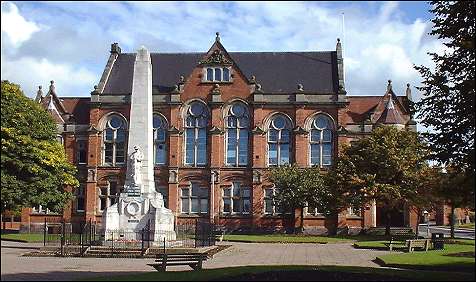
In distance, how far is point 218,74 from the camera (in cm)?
6241

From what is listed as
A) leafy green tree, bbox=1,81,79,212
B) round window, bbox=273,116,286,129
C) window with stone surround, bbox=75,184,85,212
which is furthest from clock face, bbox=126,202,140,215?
window with stone surround, bbox=75,184,85,212

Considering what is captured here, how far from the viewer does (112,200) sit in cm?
6247

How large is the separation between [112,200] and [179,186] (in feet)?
21.8

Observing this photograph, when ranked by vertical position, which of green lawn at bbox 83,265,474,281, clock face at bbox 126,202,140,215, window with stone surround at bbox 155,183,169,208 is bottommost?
green lawn at bbox 83,265,474,281

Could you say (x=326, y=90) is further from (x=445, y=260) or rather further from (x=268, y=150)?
(x=445, y=260)

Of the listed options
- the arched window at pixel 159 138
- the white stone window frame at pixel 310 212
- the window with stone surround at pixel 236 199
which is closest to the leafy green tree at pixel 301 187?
the white stone window frame at pixel 310 212

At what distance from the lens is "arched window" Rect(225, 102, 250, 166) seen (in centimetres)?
6206

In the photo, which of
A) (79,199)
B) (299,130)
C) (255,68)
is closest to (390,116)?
(299,130)

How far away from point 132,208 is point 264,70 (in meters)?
29.1

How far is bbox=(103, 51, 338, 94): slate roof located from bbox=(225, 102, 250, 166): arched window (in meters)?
3.32

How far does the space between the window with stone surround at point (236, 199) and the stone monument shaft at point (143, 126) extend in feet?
66.5

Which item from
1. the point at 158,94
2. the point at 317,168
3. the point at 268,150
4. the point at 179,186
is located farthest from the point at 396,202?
the point at 158,94

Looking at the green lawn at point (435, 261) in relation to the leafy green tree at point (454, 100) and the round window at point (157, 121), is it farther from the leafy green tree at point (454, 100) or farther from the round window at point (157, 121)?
the round window at point (157, 121)

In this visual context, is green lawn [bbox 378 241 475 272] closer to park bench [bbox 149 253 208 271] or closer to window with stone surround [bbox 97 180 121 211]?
park bench [bbox 149 253 208 271]
